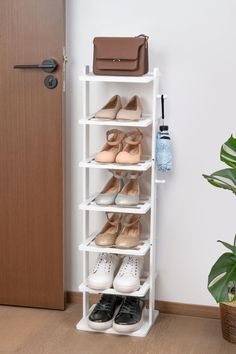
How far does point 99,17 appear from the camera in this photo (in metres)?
3.03

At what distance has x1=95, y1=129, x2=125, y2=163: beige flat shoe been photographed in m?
2.85

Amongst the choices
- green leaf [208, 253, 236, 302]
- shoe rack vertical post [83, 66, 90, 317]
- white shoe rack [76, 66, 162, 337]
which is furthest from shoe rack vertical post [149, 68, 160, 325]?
green leaf [208, 253, 236, 302]

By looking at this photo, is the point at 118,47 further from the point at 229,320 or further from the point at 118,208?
the point at 229,320

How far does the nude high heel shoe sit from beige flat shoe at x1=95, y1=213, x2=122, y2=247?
130mm

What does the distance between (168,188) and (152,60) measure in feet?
1.88

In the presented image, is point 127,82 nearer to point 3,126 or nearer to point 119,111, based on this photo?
point 119,111

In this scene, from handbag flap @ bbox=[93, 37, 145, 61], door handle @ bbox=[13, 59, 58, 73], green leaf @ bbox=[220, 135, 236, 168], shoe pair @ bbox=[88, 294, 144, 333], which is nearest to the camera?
green leaf @ bbox=[220, 135, 236, 168]

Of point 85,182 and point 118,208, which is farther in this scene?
point 85,182

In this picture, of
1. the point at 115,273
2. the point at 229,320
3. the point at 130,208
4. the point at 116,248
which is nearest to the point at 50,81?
the point at 130,208

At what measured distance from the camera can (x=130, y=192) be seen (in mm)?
2965

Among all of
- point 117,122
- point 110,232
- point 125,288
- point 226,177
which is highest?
point 117,122

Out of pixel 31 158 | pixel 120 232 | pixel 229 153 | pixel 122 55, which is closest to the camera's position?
pixel 229 153

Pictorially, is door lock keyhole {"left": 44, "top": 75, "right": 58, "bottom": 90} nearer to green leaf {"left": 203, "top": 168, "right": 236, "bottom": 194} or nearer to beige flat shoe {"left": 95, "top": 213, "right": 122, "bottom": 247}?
beige flat shoe {"left": 95, "top": 213, "right": 122, "bottom": 247}

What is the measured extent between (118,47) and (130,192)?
623 mm
